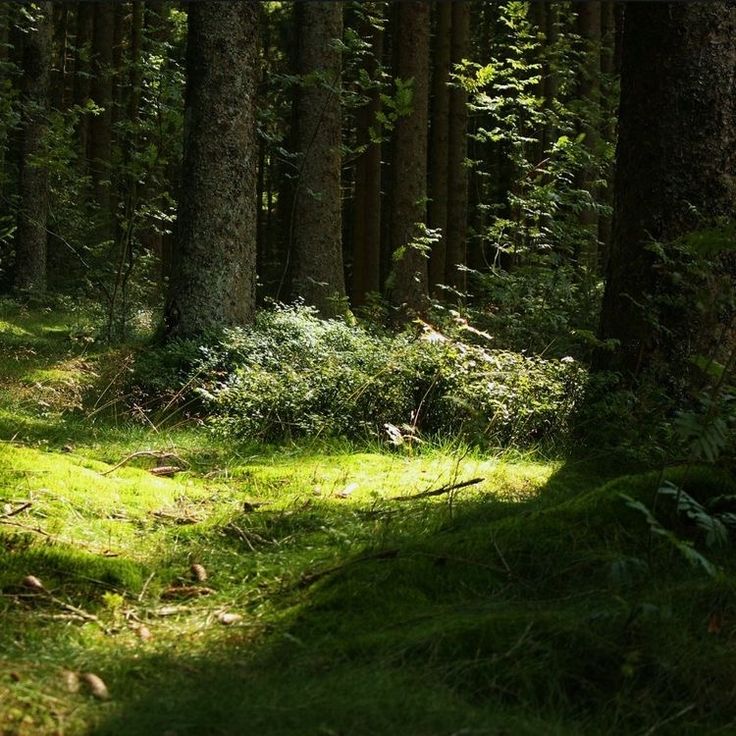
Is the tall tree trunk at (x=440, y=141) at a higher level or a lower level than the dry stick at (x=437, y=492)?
higher

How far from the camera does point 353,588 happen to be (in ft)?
11.1

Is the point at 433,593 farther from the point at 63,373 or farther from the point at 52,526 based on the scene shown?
the point at 63,373

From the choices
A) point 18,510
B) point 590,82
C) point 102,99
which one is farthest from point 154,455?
point 102,99

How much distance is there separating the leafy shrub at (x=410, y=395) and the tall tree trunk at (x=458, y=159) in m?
11.8

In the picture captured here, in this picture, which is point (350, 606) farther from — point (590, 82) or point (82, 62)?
point (82, 62)

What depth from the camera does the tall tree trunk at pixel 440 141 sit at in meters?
18.8

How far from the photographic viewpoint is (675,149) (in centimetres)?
599

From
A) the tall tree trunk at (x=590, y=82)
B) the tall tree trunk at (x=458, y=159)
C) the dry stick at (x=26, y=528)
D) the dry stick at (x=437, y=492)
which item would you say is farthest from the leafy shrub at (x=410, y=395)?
the tall tree trunk at (x=458, y=159)

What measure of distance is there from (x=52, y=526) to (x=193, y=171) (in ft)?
17.9

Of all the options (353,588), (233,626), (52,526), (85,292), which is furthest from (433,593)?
(85,292)

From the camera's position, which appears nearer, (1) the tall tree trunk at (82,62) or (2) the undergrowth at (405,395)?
(2) the undergrowth at (405,395)

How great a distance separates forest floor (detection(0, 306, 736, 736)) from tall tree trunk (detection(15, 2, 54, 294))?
1334 centimetres

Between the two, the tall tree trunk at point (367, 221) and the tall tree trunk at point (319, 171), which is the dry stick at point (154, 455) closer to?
the tall tree trunk at point (319, 171)

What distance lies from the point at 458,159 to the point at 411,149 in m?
4.17
